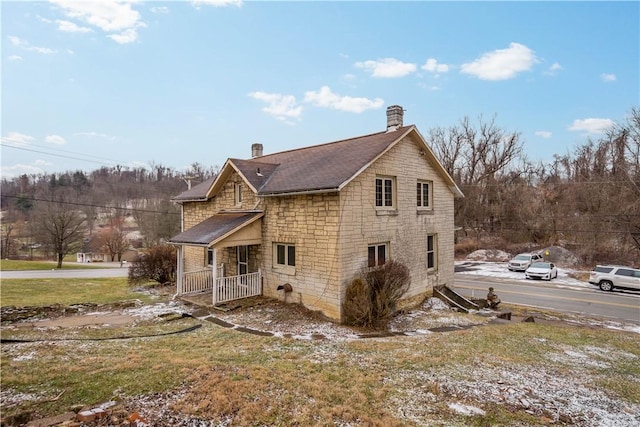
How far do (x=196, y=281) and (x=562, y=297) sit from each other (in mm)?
20700

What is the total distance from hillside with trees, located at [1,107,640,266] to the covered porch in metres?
16.5

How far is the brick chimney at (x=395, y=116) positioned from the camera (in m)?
14.9

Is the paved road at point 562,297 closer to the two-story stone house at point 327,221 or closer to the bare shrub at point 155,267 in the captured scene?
the two-story stone house at point 327,221

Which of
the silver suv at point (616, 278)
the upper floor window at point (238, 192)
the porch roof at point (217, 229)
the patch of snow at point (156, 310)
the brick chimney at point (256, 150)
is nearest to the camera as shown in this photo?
the patch of snow at point (156, 310)

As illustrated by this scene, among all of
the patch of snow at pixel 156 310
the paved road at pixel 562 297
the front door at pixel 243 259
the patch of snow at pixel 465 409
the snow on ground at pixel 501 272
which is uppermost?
the front door at pixel 243 259

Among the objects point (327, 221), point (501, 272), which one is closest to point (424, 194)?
point (327, 221)

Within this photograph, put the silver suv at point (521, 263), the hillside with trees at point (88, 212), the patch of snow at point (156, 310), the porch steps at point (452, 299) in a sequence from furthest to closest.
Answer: the hillside with trees at point (88, 212)
the silver suv at point (521, 263)
the porch steps at point (452, 299)
the patch of snow at point (156, 310)

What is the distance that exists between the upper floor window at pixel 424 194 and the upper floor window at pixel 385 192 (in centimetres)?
216

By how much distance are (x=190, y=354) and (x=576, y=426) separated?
24.3 feet

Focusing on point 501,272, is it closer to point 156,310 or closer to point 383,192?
point 383,192

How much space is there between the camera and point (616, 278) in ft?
70.8

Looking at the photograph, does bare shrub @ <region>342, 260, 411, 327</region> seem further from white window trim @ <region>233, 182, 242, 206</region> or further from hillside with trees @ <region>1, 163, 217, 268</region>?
hillside with trees @ <region>1, 163, 217, 268</region>

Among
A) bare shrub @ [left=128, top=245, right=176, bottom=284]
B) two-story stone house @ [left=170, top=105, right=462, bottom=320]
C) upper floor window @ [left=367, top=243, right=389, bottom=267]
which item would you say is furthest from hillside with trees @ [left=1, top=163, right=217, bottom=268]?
upper floor window @ [left=367, top=243, right=389, bottom=267]

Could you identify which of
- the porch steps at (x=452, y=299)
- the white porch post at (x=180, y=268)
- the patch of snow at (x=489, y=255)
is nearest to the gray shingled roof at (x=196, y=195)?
the white porch post at (x=180, y=268)
